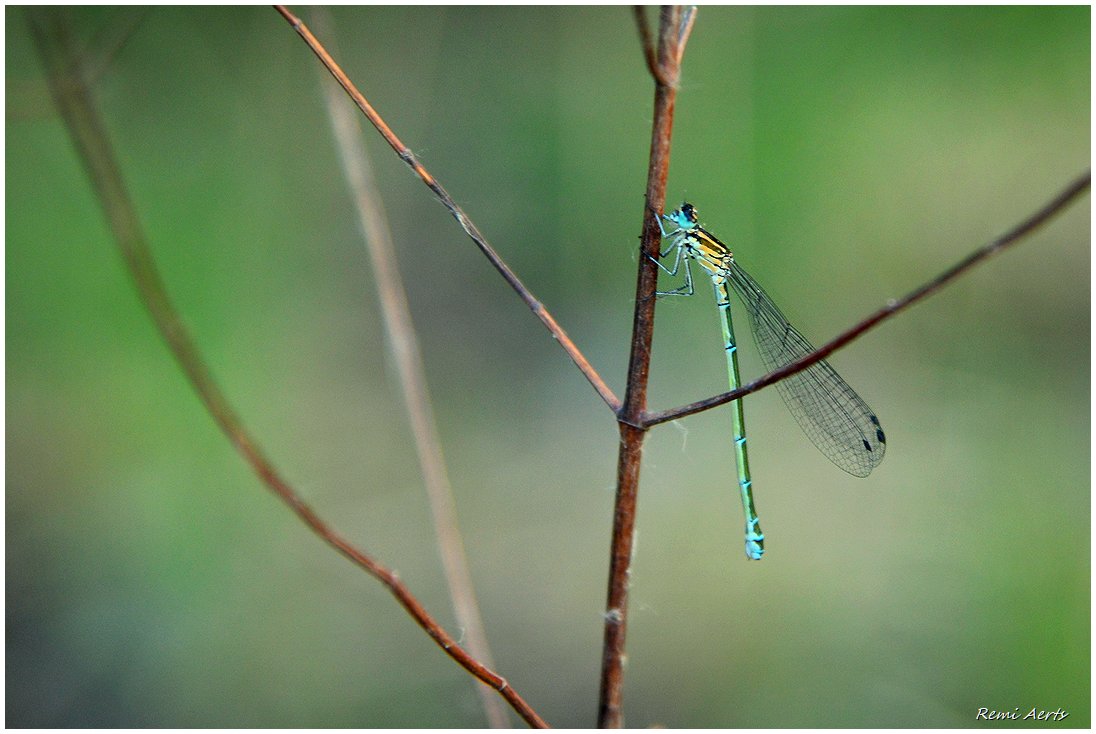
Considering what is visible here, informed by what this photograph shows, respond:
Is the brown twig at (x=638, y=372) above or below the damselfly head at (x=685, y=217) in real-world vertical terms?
below

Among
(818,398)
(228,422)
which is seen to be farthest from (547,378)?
(228,422)

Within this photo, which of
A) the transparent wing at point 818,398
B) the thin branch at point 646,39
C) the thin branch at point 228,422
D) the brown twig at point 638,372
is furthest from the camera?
the transparent wing at point 818,398

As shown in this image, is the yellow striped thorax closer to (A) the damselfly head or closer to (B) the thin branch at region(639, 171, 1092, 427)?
(A) the damselfly head

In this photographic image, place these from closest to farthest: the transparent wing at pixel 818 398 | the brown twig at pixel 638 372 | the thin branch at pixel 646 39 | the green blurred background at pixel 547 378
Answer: the thin branch at pixel 646 39
the brown twig at pixel 638 372
the transparent wing at pixel 818 398
the green blurred background at pixel 547 378

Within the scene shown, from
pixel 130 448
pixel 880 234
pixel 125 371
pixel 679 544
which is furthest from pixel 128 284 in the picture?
pixel 880 234

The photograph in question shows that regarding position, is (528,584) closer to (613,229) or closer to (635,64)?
(613,229)

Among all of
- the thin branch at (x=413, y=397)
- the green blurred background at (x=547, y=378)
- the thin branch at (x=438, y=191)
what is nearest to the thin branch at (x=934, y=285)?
the thin branch at (x=438, y=191)

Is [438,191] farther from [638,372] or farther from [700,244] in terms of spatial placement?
[700,244]

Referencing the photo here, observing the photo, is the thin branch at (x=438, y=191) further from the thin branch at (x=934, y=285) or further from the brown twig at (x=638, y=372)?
the thin branch at (x=934, y=285)
